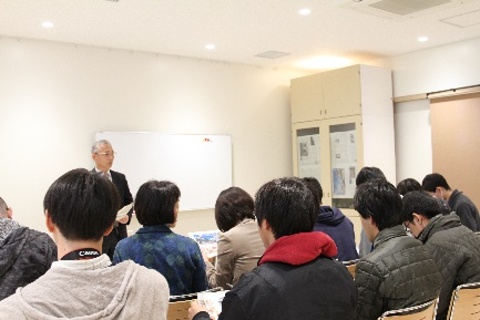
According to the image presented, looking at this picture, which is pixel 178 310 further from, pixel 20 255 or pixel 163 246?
pixel 20 255

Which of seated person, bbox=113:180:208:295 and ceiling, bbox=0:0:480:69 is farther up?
ceiling, bbox=0:0:480:69

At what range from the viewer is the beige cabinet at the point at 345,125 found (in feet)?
20.4

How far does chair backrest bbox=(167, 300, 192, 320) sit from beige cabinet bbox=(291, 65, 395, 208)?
4762 millimetres

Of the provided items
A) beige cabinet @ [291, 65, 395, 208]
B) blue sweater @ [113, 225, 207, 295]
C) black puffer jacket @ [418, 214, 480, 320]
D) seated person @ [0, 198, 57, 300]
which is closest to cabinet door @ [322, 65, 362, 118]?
beige cabinet @ [291, 65, 395, 208]

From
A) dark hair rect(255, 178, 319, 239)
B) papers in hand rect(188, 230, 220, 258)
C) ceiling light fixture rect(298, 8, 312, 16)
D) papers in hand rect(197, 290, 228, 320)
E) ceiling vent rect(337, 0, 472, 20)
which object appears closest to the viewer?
dark hair rect(255, 178, 319, 239)

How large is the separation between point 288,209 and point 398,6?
349 cm

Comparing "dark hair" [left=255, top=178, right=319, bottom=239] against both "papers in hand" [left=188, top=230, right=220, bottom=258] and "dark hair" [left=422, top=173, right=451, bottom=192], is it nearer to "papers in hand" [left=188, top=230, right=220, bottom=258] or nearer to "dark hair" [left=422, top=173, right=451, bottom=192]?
"papers in hand" [left=188, top=230, right=220, bottom=258]

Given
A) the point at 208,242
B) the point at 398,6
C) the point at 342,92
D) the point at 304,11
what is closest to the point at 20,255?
the point at 208,242

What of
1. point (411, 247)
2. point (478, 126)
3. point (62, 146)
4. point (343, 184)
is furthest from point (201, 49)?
point (411, 247)

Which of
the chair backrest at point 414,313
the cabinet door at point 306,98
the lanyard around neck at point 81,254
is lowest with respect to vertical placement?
the chair backrest at point 414,313

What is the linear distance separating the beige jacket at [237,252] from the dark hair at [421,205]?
851 mm

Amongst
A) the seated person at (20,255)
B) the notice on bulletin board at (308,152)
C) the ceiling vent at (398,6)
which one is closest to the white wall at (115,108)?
the notice on bulletin board at (308,152)

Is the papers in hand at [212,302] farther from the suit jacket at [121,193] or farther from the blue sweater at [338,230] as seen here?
the suit jacket at [121,193]

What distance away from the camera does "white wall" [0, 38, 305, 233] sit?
16.4 feet
